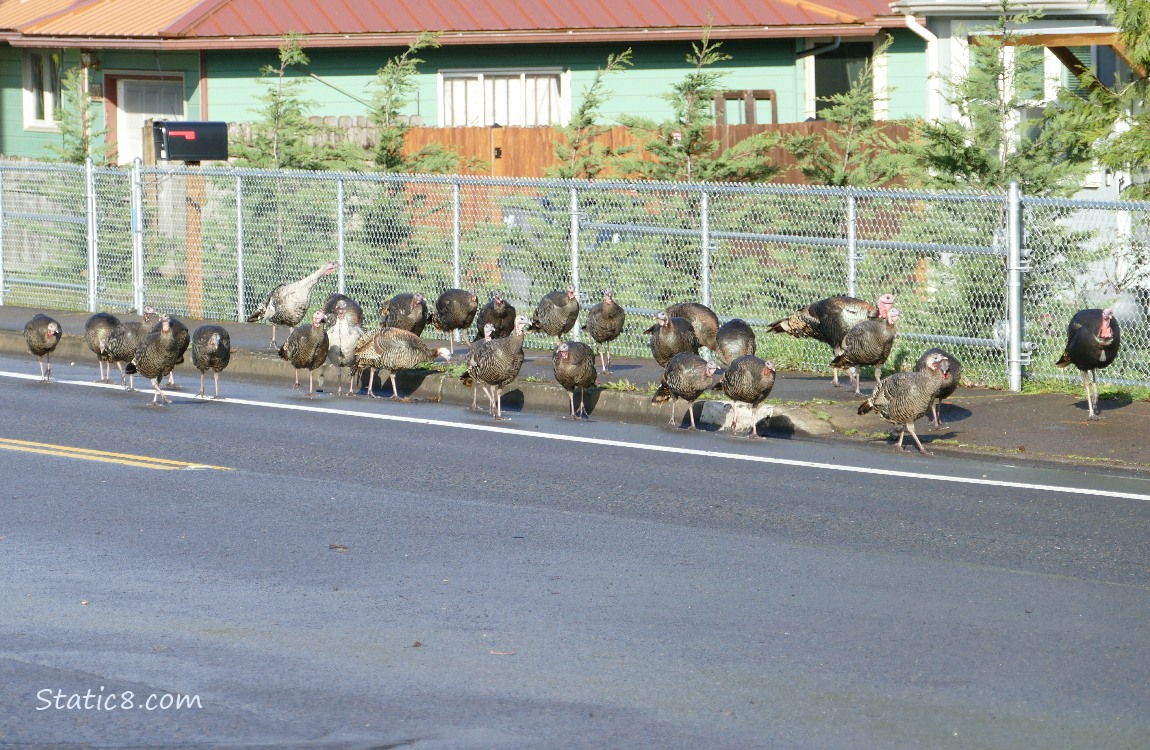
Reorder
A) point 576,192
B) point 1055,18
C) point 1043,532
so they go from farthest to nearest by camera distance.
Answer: point 1055,18, point 576,192, point 1043,532

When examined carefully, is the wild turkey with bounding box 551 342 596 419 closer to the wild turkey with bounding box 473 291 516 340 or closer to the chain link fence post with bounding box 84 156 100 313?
the wild turkey with bounding box 473 291 516 340

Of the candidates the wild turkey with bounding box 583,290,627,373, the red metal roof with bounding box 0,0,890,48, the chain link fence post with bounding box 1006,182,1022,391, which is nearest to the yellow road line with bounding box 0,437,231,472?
the wild turkey with bounding box 583,290,627,373

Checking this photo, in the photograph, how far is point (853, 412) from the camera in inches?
537

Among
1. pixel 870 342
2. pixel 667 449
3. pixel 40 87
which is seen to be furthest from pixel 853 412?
pixel 40 87

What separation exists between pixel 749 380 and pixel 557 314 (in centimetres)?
372

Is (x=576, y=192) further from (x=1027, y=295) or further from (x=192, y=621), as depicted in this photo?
(x=192, y=621)

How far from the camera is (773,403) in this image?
13758 millimetres

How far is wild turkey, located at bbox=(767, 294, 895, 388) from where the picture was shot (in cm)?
1463

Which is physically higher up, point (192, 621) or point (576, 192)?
point (576, 192)

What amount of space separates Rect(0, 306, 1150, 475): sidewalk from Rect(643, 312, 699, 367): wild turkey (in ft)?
1.32

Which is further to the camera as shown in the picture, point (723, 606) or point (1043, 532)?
point (1043, 532)

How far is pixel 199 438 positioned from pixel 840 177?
9.59 meters

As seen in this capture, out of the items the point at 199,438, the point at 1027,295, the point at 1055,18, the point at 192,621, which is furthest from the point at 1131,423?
the point at 1055,18

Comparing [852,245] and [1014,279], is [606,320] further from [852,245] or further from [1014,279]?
[1014,279]
